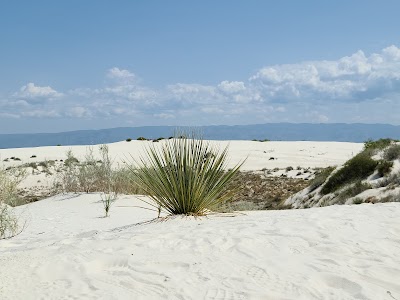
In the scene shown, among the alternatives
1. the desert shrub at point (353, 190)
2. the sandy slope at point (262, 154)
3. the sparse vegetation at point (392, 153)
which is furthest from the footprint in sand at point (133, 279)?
the sandy slope at point (262, 154)

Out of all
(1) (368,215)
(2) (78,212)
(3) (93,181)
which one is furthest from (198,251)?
(3) (93,181)

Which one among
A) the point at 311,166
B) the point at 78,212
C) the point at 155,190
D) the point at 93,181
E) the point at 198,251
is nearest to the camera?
the point at 198,251

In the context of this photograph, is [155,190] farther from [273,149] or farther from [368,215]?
[273,149]

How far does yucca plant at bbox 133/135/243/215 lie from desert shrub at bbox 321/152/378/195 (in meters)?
6.42

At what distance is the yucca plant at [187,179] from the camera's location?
26.2 ft

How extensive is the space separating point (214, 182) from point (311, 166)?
56.2 ft

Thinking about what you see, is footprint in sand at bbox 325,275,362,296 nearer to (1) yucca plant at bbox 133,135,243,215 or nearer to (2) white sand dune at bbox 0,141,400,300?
(2) white sand dune at bbox 0,141,400,300

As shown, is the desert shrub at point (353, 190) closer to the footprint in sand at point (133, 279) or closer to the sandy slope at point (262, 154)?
the footprint in sand at point (133, 279)

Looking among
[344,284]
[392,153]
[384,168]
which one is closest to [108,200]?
[384,168]

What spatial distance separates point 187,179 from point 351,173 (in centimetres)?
759

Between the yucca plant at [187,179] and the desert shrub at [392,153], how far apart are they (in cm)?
734

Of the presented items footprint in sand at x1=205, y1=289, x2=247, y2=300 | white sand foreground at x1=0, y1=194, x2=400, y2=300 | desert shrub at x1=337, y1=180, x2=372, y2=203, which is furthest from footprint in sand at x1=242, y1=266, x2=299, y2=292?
desert shrub at x1=337, y1=180, x2=372, y2=203

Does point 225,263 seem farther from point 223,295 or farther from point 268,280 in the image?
point 223,295

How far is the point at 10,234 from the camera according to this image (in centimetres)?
849
